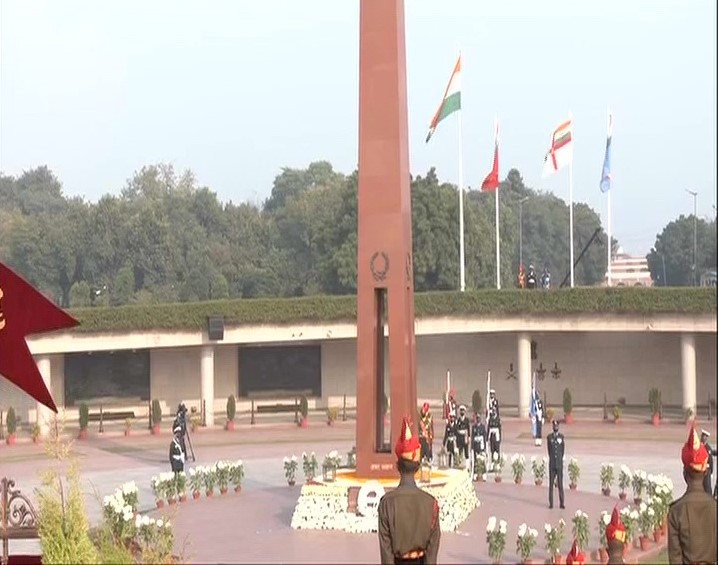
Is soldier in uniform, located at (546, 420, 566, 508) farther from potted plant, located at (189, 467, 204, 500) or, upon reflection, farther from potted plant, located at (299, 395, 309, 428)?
potted plant, located at (299, 395, 309, 428)

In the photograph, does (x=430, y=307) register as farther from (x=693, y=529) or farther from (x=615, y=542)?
(x=693, y=529)

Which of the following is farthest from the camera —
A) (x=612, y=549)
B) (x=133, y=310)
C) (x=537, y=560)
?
(x=133, y=310)

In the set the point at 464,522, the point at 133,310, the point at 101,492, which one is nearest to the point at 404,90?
the point at 464,522

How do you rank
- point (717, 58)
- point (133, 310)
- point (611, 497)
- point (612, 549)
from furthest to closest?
point (133, 310) → point (611, 497) → point (612, 549) → point (717, 58)

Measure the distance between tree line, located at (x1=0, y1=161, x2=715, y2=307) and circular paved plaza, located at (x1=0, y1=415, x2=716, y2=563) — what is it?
1297 cm

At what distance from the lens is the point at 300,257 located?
4959 centimetres

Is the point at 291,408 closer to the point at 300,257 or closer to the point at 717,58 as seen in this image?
the point at 300,257

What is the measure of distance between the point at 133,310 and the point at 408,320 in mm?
14267

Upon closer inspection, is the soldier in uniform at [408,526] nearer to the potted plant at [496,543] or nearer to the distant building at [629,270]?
the potted plant at [496,543]

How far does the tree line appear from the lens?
41.5 meters

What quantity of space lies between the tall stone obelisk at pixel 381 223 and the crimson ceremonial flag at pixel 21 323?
259 inches

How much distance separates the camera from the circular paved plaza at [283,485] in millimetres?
14039

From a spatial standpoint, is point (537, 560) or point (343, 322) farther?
point (343, 322)

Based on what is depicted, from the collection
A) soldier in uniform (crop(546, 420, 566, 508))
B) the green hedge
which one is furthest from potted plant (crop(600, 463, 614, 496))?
the green hedge
